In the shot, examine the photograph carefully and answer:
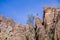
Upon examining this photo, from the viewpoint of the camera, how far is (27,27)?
59812 millimetres

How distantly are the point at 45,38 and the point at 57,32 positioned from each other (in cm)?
494

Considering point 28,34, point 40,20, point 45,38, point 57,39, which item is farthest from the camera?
point 40,20

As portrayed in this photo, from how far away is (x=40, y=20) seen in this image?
5675 centimetres

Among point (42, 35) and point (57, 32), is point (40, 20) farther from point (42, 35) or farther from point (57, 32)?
point (57, 32)

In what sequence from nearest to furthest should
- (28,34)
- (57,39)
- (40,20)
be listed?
1. (57,39)
2. (28,34)
3. (40,20)

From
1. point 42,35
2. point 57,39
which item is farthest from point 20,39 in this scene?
point 57,39

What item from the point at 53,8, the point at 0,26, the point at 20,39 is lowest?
the point at 20,39

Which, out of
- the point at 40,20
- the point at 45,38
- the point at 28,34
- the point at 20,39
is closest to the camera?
the point at 45,38

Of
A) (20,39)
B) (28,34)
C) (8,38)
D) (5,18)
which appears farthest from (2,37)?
(5,18)

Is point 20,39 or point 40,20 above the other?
point 40,20

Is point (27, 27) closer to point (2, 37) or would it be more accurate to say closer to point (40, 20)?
point (40, 20)

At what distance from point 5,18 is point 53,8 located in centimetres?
1439

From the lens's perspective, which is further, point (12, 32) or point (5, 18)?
point (5, 18)

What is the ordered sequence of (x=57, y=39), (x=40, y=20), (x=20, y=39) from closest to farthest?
(x=57, y=39), (x=20, y=39), (x=40, y=20)
